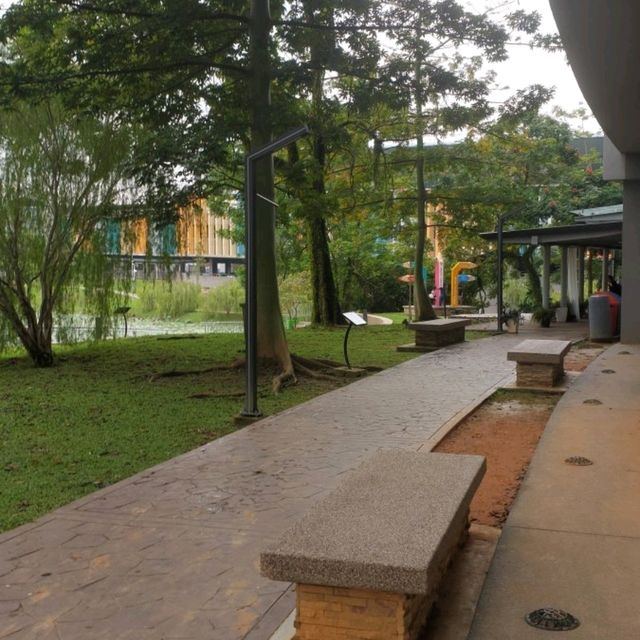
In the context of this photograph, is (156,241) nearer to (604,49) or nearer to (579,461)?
(604,49)

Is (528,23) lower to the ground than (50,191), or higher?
higher

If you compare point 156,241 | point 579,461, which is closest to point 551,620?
point 579,461

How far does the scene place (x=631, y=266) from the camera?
16906 mm

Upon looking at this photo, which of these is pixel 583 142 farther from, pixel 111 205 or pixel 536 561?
pixel 536 561

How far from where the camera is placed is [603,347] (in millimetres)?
17203

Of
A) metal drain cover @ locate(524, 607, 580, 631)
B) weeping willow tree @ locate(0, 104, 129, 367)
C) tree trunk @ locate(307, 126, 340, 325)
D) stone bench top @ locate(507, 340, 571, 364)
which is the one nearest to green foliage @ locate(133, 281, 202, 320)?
tree trunk @ locate(307, 126, 340, 325)

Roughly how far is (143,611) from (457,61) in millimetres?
20910

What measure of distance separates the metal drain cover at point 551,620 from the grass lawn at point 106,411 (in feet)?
11.8

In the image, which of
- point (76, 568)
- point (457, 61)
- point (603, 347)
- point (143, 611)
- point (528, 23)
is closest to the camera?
point (143, 611)

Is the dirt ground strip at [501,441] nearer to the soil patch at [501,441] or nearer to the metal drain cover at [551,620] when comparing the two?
the soil patch at [501,441]

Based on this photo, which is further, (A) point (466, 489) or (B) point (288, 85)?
(B) point (288, 85)

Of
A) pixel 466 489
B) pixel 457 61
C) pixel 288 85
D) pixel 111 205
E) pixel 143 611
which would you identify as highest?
pixel 457 61

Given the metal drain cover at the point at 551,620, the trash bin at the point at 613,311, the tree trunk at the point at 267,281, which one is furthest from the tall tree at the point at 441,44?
the metal drain cover at the point at 551,620

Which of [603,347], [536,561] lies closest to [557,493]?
[536,561]
